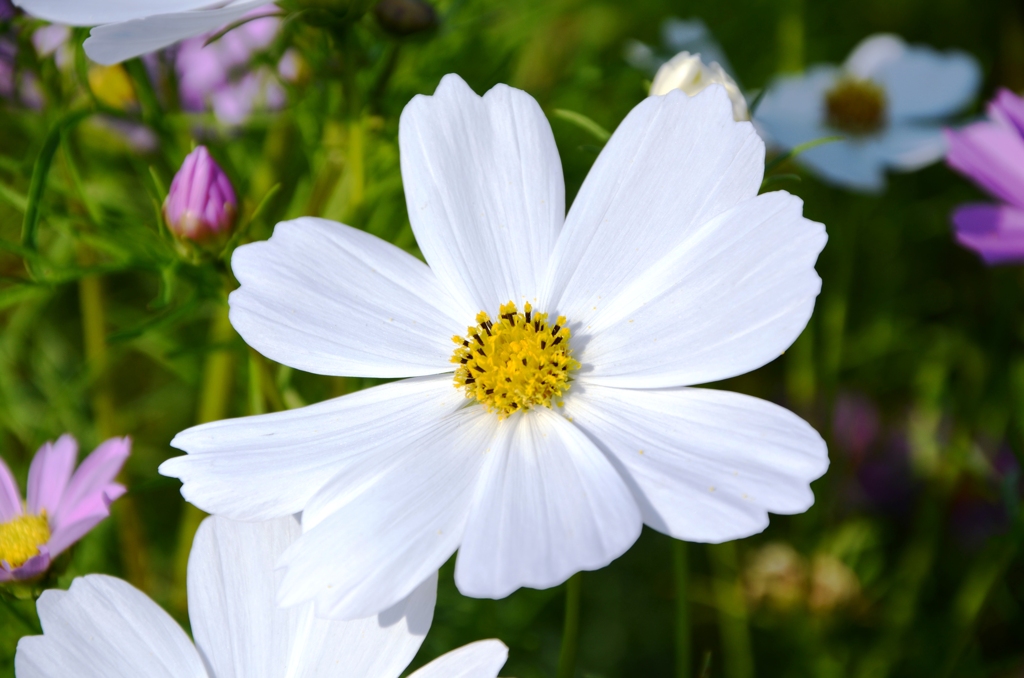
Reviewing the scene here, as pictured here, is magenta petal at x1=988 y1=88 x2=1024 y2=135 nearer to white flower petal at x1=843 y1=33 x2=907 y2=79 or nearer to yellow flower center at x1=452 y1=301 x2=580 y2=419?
yellow flower center at x1=452 y1=301 x2=580 y2=419

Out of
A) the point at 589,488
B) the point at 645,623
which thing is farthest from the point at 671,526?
the point at 645,623

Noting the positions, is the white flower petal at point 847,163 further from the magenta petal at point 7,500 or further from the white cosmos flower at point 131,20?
the magenta petal at point 7,500

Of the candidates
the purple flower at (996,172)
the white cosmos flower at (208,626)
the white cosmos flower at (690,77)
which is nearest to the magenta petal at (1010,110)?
the purple flower at (996,172)

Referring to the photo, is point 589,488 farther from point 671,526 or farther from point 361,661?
point 361,661

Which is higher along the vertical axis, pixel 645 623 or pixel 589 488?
pixel 589 488

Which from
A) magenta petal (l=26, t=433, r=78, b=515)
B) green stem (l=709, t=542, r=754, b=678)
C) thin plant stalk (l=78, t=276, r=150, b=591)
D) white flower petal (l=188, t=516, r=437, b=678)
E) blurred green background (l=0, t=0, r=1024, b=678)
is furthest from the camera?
green stem (l=709, t=542, r=754, b=678)

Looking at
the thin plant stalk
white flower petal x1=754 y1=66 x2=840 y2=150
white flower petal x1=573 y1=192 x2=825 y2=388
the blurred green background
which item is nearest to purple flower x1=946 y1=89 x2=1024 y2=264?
the blurred green background
